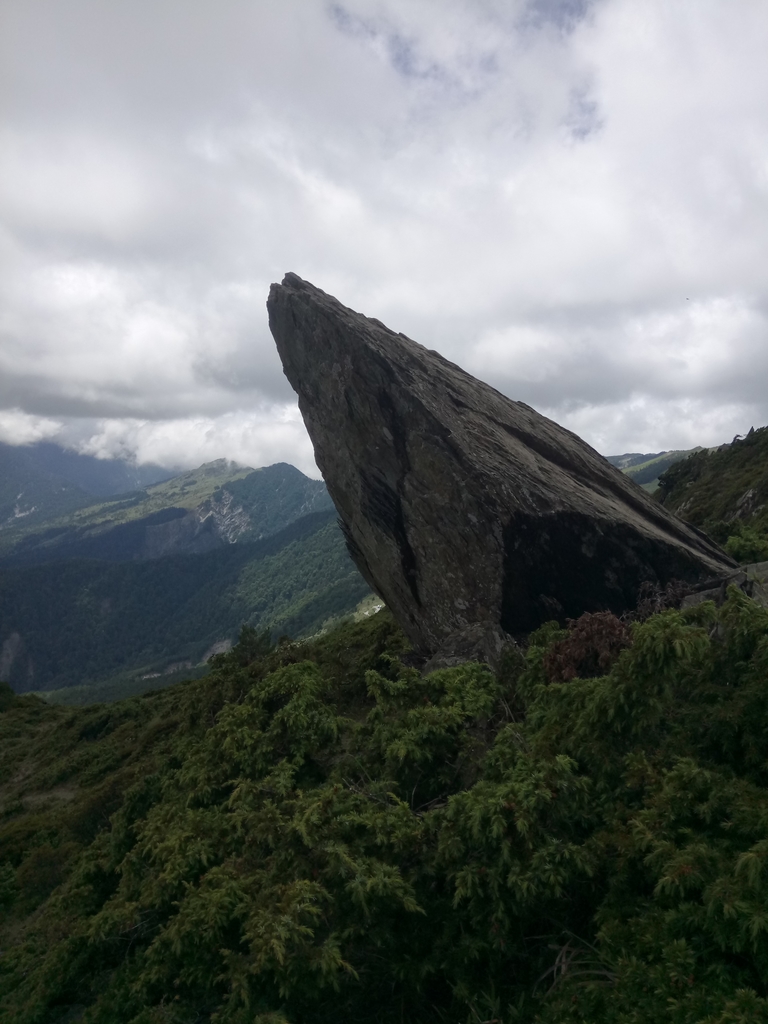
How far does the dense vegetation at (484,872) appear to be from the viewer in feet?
17.3

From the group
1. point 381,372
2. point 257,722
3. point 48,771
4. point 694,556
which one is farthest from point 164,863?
point 48,771

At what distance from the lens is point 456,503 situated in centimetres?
1441

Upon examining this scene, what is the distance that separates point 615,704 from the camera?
6984mm

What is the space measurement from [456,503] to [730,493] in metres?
27.2

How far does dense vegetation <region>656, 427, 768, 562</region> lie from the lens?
63.3 feet

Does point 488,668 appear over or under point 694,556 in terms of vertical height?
under

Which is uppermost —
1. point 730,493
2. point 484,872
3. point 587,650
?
point 730,493

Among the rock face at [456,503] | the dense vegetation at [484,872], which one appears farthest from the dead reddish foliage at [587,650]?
the rock face at [456,503]

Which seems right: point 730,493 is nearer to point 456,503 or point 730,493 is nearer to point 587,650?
point 456,503

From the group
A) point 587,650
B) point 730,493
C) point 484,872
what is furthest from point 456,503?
point 730,493

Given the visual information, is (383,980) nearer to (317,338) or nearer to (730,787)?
(730,787)

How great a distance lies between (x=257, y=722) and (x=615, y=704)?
24.1 feet

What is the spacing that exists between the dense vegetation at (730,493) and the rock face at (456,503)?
2.50 m

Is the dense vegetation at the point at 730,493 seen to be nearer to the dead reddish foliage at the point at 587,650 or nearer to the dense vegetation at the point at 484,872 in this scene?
the dead reddish foliage at the point at 587,650
